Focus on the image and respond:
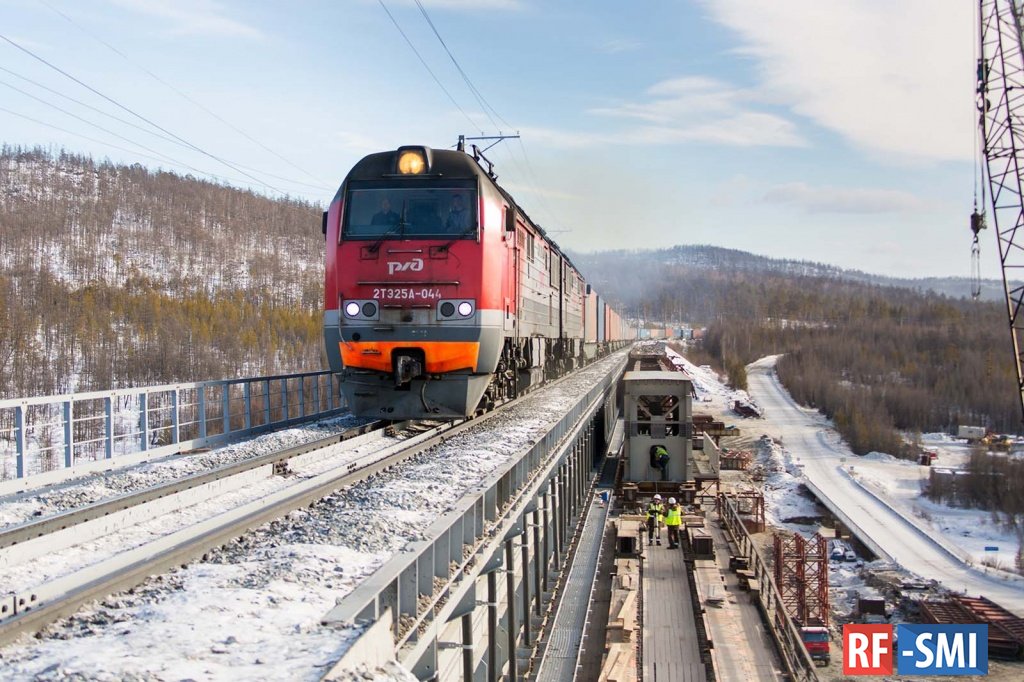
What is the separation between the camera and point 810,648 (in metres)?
25.1

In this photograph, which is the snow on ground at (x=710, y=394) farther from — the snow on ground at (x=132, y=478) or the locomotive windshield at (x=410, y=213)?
the snow on ground at (x=132, y=478)

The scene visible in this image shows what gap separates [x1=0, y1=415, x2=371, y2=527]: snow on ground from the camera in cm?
846

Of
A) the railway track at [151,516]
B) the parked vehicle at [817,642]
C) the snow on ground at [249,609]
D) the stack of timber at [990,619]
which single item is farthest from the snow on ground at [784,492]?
the snow on ground at [249,609]

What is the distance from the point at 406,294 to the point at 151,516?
5.80 metres

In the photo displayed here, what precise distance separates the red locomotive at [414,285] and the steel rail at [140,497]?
1529mm

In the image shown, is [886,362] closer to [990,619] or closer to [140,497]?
[990,619]

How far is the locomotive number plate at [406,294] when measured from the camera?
13078 mm

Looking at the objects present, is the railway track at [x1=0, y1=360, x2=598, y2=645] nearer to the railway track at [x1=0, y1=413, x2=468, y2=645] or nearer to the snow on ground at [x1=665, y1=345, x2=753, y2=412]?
the railway track at [x1=0, y1=413, x2=468, y2=645]

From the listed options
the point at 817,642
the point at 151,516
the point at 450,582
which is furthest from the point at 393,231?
the point at 817,642

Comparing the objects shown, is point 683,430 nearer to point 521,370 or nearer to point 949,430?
point 521,370

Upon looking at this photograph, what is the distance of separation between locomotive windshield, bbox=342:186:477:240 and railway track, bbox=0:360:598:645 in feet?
11.3

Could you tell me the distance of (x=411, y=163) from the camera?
13.5m

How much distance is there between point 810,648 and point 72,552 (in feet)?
78.0

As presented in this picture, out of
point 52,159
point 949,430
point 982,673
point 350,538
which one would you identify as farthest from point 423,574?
point 52,159
